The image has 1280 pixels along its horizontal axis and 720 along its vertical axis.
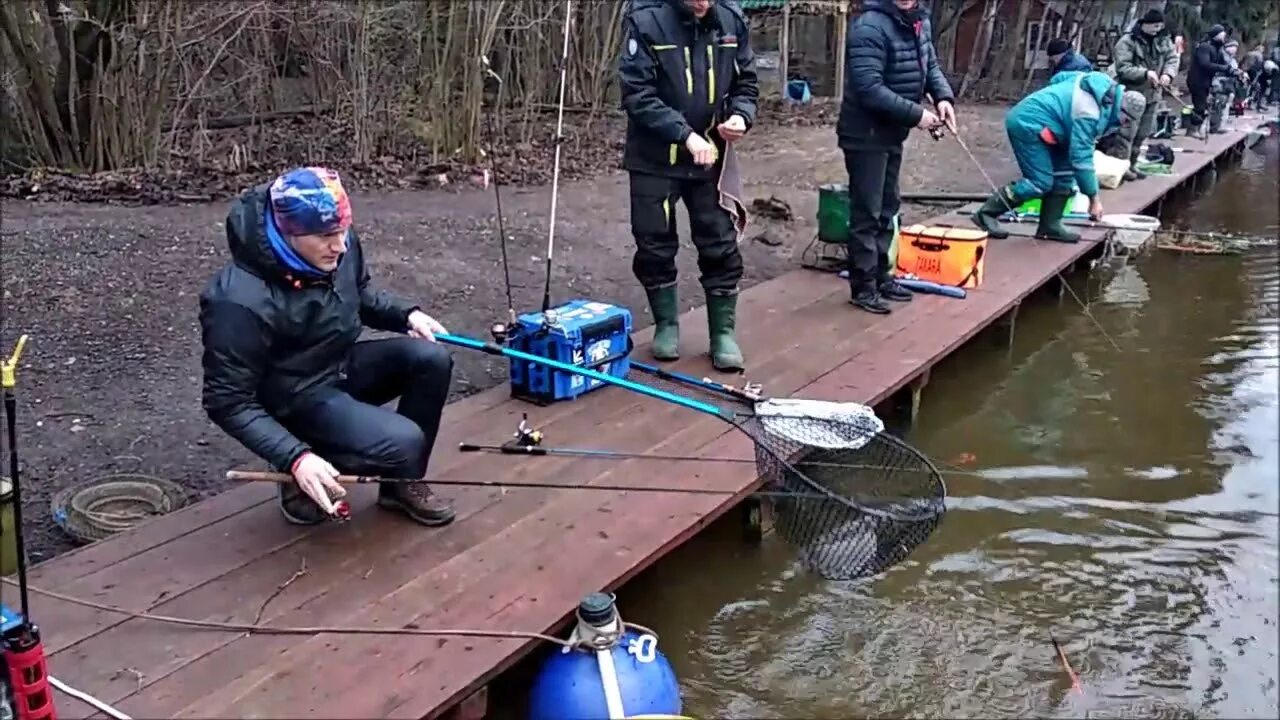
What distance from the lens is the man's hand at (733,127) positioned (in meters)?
4.80

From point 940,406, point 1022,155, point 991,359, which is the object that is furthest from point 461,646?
point 1022,155

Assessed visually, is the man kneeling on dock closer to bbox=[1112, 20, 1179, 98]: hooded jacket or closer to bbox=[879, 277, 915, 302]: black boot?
bbox=[879, 277, 915, 302]: black boot

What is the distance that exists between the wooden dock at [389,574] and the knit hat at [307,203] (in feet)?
3.24

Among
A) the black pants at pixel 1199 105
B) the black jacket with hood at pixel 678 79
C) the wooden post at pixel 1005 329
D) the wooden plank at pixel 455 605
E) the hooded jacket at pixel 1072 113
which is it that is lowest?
the wooden post at pixel 1005 329

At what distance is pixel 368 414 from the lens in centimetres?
337

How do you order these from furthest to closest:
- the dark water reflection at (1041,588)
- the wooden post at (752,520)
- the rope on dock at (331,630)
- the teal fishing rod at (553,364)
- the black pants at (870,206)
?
the black pants at (870,206) → the wooden post at (752,520) → the teal fishing rod at (553,364) → the dark water reflection at (1041,588) → the rope on dock at (331,630)

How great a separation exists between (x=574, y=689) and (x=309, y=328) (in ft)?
4.03

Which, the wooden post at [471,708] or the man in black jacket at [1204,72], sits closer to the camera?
the wooden post at [471,708]

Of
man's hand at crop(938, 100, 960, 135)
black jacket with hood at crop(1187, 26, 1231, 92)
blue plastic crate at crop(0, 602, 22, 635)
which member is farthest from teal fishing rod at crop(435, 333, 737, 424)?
black jacket with hood at crop(1187, 26, 1231, 92)

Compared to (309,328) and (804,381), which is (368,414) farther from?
(804,381)

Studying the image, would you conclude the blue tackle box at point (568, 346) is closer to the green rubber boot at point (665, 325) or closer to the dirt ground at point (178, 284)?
the green rubber boot at point (665, 325)

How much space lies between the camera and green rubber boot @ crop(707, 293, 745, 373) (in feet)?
16.8

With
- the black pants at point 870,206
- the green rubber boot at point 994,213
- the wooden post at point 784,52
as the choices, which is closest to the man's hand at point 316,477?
the black pants at point 870,206

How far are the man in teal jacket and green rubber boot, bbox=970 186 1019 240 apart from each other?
10cm
